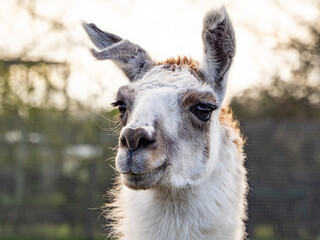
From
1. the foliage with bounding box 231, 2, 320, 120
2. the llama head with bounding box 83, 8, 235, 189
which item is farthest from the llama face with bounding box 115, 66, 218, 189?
the foliage with bounding box 231, 2, 320, 120

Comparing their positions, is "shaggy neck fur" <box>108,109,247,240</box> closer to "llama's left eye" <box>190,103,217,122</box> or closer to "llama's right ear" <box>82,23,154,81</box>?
"llama's left eye" <box>190,103,217,122</box>

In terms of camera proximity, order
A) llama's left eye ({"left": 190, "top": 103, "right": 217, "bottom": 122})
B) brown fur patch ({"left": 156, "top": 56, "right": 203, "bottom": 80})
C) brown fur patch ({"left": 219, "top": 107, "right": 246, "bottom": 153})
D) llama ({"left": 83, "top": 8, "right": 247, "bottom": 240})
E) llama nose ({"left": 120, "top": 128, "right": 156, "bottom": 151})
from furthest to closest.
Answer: brown fur patch ({"left": 219, "top": 107, "right": 246, "bottom": 153}) < brown fur patch ({"left": 156, "top": 56, "right": 203, "bottom": 80}) < llama's left eye ({"left": 190, "top": 103, "right": 217, "bottom": 122}) < llama ({"left": 83, "top": 8, "right": 247, "bottom": 240}) < llama nose ({"left": 120, "top": 128, "right": 156, "bottom": 151})

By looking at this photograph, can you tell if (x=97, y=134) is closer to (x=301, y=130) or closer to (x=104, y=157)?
(x=104, y=157)

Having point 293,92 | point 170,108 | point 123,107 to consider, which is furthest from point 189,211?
point 293,92

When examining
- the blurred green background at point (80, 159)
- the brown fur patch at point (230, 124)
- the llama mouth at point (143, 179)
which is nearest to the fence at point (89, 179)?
the blurred green background at point (80, 159)

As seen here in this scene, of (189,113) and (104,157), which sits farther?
(104,157)

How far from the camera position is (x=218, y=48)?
4.59 metres

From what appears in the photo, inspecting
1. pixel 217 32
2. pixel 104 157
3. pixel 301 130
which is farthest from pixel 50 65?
pixel 217 32

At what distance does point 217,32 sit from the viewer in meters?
4.49

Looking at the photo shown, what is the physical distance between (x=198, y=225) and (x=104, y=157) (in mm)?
9480

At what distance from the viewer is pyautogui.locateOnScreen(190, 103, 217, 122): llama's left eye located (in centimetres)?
431

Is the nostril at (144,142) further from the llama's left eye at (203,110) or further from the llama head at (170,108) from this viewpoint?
the llama's left eye at (203,110)

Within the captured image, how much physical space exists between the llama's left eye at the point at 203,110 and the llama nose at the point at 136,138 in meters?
0.65

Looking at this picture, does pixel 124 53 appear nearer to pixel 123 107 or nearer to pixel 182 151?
pixel 123 107
